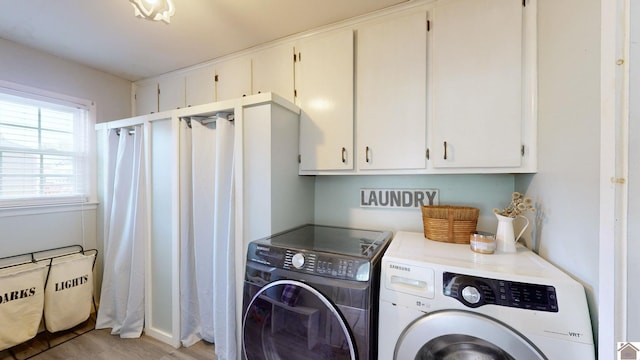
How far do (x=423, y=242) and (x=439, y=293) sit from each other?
1.48 ft

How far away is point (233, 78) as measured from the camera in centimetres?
205

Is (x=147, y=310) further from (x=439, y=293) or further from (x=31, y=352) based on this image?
(x=439, y=293)

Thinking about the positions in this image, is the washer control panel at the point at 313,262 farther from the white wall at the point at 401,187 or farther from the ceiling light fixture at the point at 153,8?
the ceiling light fixture at the point at 153,8

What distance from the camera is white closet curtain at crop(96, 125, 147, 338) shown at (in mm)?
1954

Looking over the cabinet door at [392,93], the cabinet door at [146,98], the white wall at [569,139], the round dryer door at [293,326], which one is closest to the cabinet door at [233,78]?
the cabinet door at [146,98]

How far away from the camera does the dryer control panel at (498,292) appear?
32.6 inches

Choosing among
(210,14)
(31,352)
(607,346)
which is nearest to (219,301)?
(31,352)

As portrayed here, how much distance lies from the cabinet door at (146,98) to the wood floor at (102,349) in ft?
6.83

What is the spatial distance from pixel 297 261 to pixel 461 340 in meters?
0.75

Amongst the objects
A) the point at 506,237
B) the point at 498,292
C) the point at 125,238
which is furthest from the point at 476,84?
the point at 125,238

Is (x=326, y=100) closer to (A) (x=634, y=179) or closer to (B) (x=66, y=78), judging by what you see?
(A) (x=634, y=179)

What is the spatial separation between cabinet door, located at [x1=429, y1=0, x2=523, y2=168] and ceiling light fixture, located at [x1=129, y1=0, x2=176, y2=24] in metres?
1.43

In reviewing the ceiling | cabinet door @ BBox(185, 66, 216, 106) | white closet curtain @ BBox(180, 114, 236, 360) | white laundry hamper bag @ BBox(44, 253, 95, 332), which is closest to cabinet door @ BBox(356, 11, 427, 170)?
the ceiling

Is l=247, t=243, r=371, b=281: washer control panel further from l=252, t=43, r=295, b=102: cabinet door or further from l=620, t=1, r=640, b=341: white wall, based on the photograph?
l=252, t=43, r=295, b=102: cabinet door
